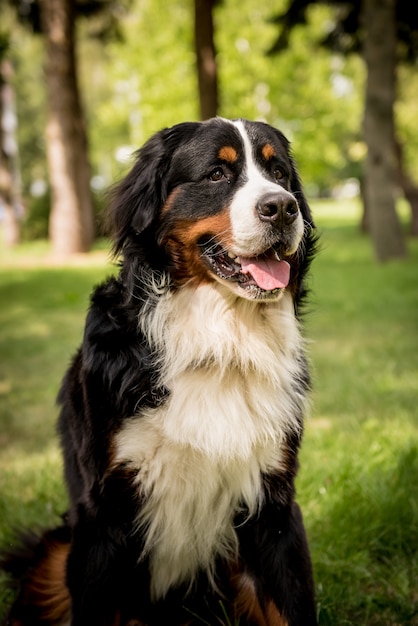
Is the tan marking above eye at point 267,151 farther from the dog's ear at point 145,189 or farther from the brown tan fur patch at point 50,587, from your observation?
the brown tan fur patch at point 50,587

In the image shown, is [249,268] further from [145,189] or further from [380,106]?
[380,106]

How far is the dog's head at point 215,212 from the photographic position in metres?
2.54

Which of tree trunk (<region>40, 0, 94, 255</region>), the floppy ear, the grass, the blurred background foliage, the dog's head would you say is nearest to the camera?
the dog's head

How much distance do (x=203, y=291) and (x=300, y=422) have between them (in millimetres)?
608

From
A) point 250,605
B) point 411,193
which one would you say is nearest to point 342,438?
point 250,605

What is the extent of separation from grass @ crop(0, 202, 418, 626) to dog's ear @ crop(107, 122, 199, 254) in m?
0.73

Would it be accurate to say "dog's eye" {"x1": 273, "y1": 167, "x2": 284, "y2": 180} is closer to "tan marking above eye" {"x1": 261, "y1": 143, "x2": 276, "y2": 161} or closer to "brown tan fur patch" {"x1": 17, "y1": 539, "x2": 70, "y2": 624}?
"tan marking above eye" {"x1": 261, "y1": 143, "x2": 276, "y2": 161}

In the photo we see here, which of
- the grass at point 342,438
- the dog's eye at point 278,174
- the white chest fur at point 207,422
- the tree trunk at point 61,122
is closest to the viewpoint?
the white chest fur at point 207,422

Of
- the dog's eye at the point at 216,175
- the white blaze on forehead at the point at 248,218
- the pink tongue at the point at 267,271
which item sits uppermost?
the dog's eye at the point at 216,175

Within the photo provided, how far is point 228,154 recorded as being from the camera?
2678 millimetres

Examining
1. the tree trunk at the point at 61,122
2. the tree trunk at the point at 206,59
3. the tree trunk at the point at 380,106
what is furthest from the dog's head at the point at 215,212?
the tree trunk at the point at 206,59

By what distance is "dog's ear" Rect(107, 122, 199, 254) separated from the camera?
2674 mm

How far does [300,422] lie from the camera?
8.64 feet

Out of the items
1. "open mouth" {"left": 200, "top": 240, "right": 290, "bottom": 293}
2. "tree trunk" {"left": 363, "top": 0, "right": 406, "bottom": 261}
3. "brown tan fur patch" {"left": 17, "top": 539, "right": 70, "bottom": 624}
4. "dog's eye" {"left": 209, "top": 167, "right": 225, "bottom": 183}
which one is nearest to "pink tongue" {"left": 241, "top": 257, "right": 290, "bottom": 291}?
"open mouth" {"left": 200, "top": 240, "right": 290, "bottom": 293}
